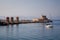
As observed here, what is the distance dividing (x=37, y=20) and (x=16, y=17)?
26.8 m

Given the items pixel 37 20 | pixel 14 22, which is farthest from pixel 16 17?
pixel 37 20

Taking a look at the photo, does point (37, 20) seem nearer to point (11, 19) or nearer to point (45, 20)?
point (45, 20)

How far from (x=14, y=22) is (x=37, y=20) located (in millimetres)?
27201

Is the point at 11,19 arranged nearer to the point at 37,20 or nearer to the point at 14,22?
the point at 14,22

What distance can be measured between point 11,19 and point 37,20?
102ft

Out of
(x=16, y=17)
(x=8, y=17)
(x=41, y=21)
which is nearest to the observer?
(x=8, y=17)

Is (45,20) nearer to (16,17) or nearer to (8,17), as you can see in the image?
(16,17)

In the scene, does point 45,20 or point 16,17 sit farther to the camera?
point 45,20

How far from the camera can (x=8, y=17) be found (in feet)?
236

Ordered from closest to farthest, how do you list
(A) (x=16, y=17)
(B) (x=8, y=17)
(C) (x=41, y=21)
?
(B) (x=8, y=17)
(A) (x=16, y=17)
(C) (x=41, y=21)

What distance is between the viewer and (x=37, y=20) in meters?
102

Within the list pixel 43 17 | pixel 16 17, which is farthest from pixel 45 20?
pixel 16 17

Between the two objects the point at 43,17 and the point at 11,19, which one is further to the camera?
the point at 43,17

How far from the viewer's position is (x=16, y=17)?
7781 centimetres
